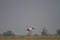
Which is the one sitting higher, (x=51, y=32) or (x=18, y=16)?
(x=18, y=16)

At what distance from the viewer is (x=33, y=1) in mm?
3156

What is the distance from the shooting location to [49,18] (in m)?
3.12

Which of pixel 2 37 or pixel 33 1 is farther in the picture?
pixel 33 1

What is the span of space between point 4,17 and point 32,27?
68cm

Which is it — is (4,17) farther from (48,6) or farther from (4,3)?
(48,6)

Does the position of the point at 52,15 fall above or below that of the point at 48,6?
below

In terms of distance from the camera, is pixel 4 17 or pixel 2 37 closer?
pixel 2 37

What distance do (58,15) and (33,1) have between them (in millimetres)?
671

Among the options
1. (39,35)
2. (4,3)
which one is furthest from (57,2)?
(4,3)

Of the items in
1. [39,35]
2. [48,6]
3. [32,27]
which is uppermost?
[48,6]

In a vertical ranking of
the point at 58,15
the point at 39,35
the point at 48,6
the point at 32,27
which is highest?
the point at 48,6

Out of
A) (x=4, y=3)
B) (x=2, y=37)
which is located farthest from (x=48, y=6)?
(x=2, y=37)

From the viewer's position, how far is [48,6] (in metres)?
3.16

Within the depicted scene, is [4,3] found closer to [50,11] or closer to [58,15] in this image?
[50,11]
